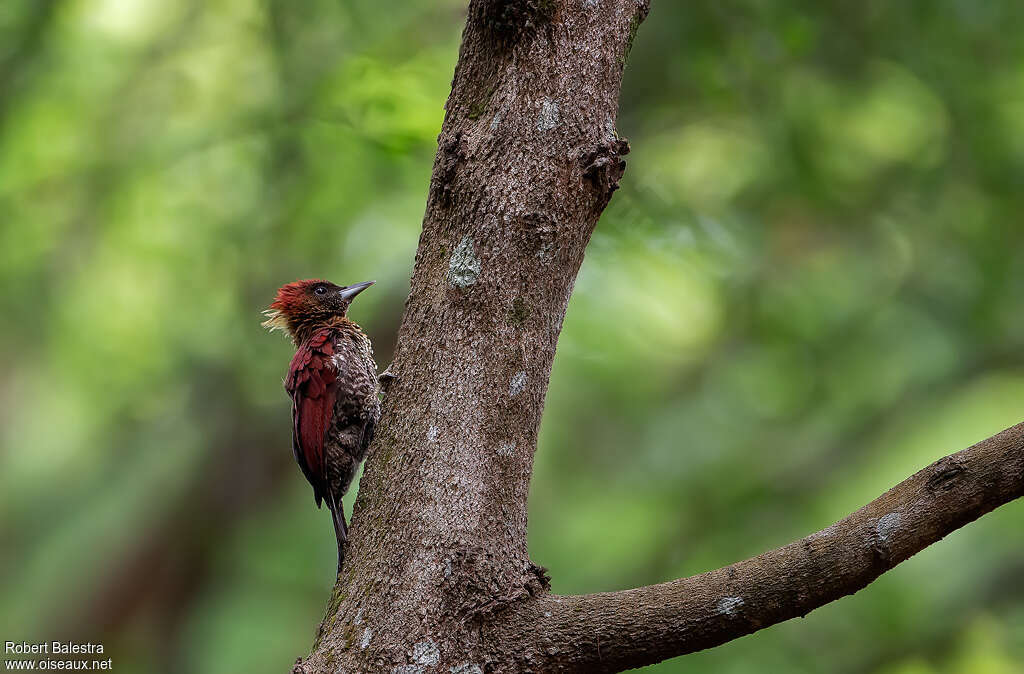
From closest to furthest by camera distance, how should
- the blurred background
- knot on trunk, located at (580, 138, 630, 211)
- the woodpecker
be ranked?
knot on trunk, located at (580, 138, 630, 211) → the woodpecker → the blurred background

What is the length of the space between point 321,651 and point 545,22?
1671 millimetres

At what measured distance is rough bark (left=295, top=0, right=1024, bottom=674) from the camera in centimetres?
195

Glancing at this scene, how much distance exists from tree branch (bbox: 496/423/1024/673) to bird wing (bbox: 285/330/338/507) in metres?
1.79

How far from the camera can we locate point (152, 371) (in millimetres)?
6992

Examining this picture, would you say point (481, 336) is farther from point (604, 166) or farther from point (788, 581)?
point (788, 581)

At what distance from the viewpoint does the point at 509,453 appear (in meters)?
2.29

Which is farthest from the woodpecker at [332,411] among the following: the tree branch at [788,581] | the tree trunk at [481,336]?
the tree branch at [788,581]

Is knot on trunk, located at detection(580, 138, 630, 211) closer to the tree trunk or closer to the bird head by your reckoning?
the tree trunk

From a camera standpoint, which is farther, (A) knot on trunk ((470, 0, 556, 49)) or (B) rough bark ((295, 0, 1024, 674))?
(A) knot on trunk ((470, 0, 556, 49))

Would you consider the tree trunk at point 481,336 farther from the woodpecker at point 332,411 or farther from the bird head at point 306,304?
the bird head at point 306,304

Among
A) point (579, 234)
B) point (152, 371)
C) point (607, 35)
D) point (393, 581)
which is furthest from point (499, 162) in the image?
point (152, 371)

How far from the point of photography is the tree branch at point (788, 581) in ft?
6.21

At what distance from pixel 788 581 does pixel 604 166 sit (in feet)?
3.63

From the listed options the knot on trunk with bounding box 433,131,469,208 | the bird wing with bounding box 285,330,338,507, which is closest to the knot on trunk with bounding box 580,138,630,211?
the knot on trunk with bounding box 433,131,469,208
